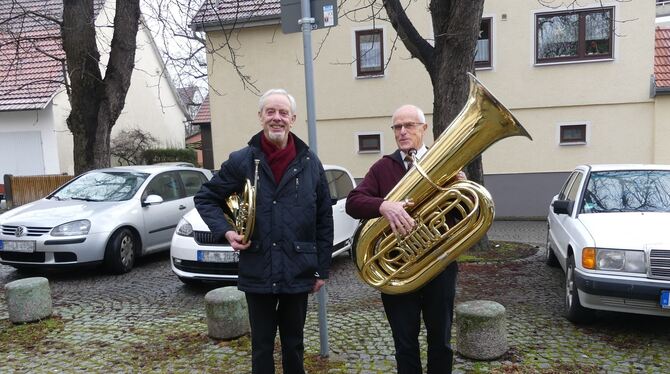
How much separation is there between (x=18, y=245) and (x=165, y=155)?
44.6 feet

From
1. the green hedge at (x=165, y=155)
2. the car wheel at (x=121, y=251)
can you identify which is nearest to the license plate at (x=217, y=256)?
the car wheel at (x=121, y=251)

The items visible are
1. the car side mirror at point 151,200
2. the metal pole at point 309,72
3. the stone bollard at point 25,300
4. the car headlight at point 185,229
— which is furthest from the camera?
the car side mirror at point 151,200

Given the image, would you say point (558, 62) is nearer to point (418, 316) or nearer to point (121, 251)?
point (121, 251)

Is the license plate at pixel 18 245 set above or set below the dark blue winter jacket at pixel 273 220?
below

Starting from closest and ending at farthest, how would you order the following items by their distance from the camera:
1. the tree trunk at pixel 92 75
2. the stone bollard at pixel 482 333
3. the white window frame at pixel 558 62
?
1. the stone bollard at pixel 482 333
2. the tree trunk at pixel 92 75
3. the white window frame at pixel 558 62

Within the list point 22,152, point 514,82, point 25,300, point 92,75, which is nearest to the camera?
point 25,300

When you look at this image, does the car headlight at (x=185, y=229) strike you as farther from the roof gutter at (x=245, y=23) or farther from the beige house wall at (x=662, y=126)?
the beige house wall at (x=662, y=126)

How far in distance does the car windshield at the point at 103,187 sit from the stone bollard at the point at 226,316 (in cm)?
356

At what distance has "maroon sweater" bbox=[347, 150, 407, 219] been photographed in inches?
113

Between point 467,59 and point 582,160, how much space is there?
6695 mm

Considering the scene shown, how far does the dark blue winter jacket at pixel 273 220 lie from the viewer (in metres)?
2.77

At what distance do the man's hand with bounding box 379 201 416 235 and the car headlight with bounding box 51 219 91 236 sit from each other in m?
5.13

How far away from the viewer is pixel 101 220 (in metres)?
6.66

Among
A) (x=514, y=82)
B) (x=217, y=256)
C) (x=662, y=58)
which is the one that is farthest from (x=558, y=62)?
(x=217, y=256)
